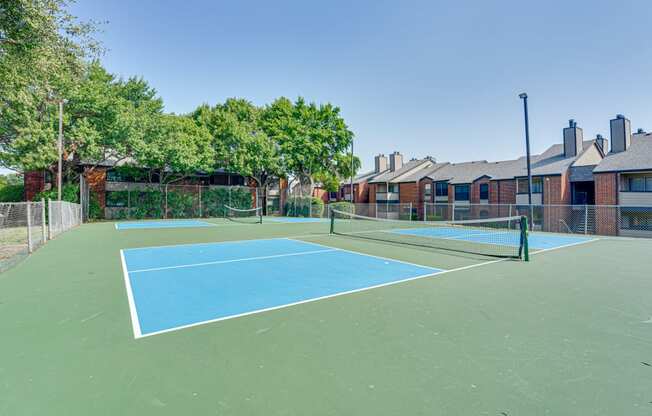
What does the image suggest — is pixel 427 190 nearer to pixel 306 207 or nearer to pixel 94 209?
pixel 306 207

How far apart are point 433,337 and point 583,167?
103ft

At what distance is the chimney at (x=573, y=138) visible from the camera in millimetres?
28120

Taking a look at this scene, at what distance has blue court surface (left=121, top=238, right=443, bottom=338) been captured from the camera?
470 cm

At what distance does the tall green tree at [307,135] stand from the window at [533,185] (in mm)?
17231

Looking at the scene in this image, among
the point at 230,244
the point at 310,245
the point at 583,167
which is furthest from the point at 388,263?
the point at 583,167

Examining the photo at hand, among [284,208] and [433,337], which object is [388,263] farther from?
[284,208]

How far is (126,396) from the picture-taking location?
2.59m

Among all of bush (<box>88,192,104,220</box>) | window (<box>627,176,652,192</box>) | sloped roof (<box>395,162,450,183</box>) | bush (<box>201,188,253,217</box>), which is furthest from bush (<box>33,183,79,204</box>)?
window (<box>627,176,652,192</box>)

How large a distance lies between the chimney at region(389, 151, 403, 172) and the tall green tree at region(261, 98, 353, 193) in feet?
38.6

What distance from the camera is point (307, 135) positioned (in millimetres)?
33719

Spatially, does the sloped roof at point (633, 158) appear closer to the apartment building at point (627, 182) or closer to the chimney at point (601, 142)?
the apartment building at point (627, 182)

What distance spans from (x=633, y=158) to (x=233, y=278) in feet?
99.6

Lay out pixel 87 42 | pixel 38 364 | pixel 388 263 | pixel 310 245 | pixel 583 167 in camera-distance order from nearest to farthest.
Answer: pixel 38 364, pixel 388 263, pixel 87 42, pixel 310 245, pixel 583 167

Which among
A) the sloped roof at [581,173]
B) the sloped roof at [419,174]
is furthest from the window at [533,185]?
the sloped roof at [419,174]
